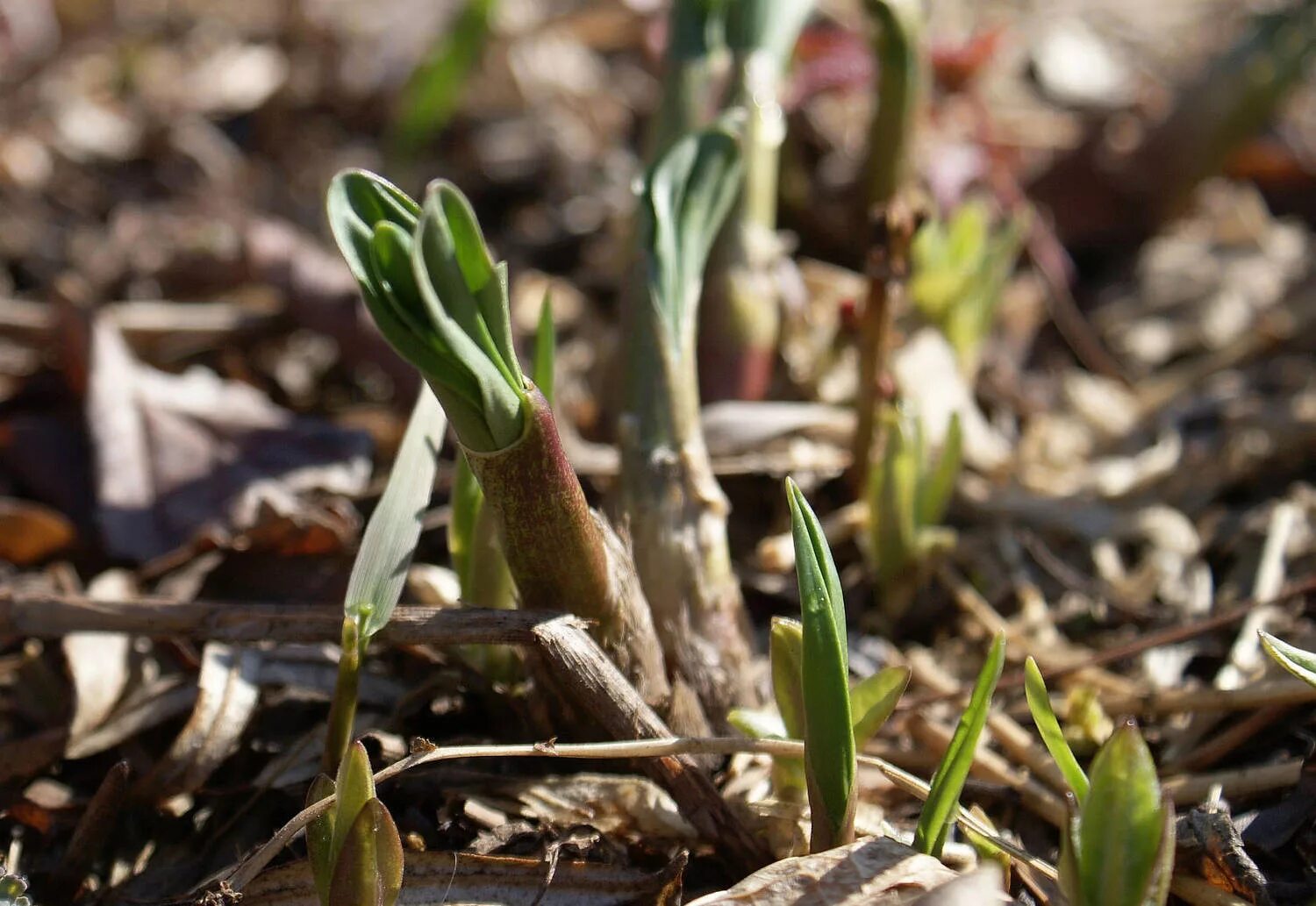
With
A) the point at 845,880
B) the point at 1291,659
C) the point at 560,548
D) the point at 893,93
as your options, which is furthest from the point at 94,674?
the point at 893,93

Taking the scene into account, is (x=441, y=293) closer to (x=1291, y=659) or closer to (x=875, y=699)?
(x=875, y=699)

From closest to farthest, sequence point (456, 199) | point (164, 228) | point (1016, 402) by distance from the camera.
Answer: point (456, 199), point (1016, 402), point (164, 228)

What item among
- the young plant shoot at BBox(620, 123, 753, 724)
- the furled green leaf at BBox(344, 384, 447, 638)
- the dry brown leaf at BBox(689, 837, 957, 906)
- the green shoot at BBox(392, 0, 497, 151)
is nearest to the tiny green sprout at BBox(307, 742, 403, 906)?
the furled green leaf at BBox(344, 384, 447, 638)

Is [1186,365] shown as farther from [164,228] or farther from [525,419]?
[164,228]

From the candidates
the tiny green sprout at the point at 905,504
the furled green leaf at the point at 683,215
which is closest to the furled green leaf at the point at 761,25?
the furled green leaf at the point at 683,215

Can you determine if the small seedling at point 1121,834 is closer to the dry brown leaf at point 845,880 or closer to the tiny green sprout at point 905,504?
the dry brown leaf at point 845,880

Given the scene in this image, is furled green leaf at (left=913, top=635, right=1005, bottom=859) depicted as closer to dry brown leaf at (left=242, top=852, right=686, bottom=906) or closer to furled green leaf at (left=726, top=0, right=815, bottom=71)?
dry brown leaf at (left=242, top=852, right=686, bottom=906)

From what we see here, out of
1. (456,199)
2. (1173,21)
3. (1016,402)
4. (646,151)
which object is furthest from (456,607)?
(1173,21)
